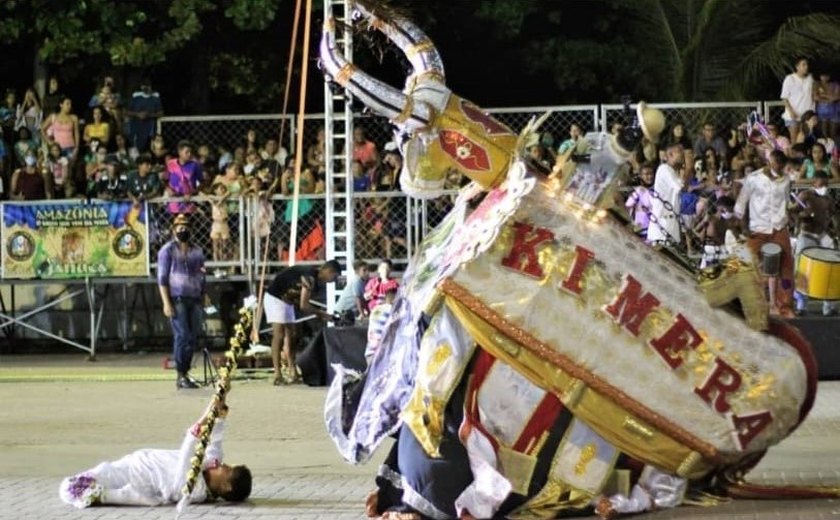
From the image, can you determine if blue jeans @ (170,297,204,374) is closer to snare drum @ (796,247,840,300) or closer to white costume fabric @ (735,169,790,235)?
white costume fabric @ (735,169,790,235)

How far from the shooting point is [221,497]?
34.3ft

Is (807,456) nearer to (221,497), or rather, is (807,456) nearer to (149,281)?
(221,497)

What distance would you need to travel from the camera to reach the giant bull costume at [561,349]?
9320mm

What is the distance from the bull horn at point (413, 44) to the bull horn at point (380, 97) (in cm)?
20

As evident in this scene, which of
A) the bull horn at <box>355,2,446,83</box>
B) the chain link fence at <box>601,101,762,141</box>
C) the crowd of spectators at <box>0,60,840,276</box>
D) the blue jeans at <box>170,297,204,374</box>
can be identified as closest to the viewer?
the bull horn at <box>355,2,446,83</box>

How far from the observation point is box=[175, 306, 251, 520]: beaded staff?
9680mm

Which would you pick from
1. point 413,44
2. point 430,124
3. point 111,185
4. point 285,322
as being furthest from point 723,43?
point 430,124

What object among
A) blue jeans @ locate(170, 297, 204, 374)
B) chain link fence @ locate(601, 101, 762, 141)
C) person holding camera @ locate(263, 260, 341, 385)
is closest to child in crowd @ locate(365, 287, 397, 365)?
person holding camera @ locate(263, 260, 341, 385)

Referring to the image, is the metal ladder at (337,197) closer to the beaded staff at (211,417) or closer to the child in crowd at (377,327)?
the child in crowd at (377,327)

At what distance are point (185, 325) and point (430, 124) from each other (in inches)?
320

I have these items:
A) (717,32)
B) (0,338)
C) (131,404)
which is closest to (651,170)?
(717,32)

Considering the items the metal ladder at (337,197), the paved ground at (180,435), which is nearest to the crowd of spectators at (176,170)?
the metal ladder at (337,197)

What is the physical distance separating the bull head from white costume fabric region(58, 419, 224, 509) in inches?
81.4

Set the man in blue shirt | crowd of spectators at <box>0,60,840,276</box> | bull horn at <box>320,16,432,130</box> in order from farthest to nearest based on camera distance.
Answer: crowd of spectators at <box>0,60,840,276</box>
the man in blue shirt
bull horn at <box>320,16,432,130</box>
